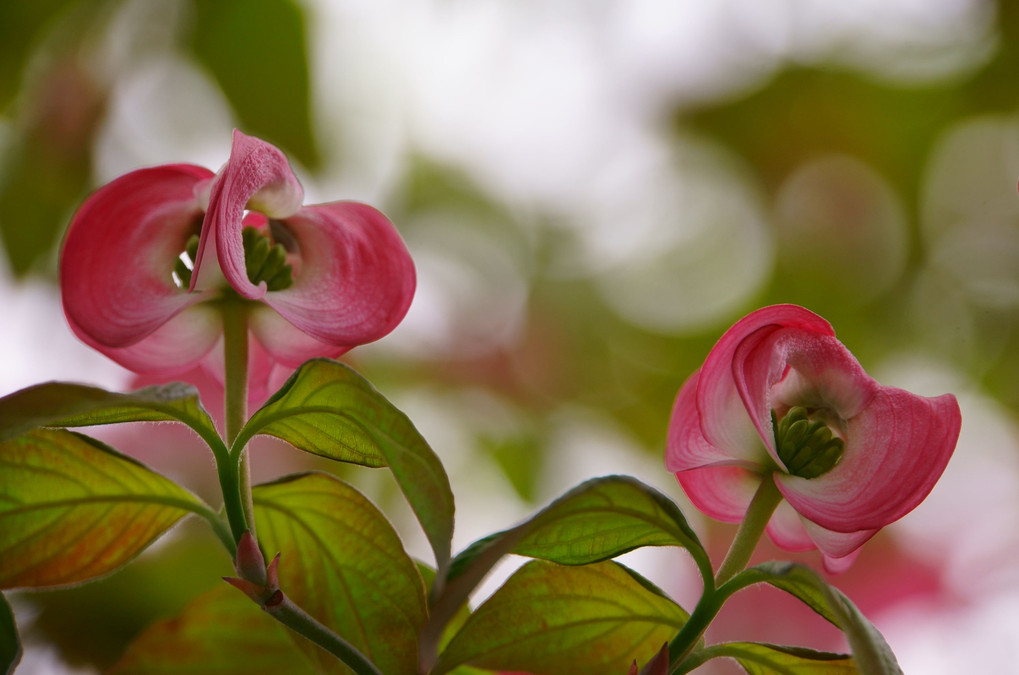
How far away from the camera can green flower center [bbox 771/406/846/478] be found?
30 cm

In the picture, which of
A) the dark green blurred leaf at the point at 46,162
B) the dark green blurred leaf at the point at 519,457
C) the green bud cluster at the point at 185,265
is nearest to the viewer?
the green bud cluster at the point at 185,265

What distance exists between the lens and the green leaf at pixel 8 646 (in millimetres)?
257

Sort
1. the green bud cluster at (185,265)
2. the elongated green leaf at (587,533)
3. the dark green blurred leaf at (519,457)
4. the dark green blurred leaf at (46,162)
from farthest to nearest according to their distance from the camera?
the dark green blurred leaf at (519,457) → the dark green blurred leaf at (46,162) → the green bud cluster at (185,265) → the elongated green leaf at (587,533)

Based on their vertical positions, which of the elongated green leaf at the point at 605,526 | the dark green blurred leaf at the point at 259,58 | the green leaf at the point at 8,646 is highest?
the dark green blurred leaf at the point at 259,58

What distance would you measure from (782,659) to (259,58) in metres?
0.88

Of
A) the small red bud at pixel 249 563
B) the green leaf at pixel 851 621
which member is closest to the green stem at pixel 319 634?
the small red bud at pixel 249 563

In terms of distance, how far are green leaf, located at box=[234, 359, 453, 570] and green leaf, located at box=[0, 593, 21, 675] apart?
0.25ft

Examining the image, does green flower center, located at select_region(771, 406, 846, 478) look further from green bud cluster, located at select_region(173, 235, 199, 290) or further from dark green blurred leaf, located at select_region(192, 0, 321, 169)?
dark green blurred leaf, located at select_region(192, 0, 321, 169)

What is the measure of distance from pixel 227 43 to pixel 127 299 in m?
0.76

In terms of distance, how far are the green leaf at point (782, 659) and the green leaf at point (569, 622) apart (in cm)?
2

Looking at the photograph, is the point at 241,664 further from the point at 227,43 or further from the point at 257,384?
the point at 227,43

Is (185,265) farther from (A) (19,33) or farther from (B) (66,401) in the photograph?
(A) (19,33)

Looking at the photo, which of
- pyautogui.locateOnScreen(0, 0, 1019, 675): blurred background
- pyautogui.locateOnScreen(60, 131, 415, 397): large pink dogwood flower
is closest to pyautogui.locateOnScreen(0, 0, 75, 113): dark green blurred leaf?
pyautogui.locateOnScreen(0, 0, 1019, 675): blurred background

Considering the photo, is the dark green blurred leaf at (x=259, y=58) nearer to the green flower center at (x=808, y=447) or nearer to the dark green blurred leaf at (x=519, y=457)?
the dark green blurred leaf at (x=519, y=457)
